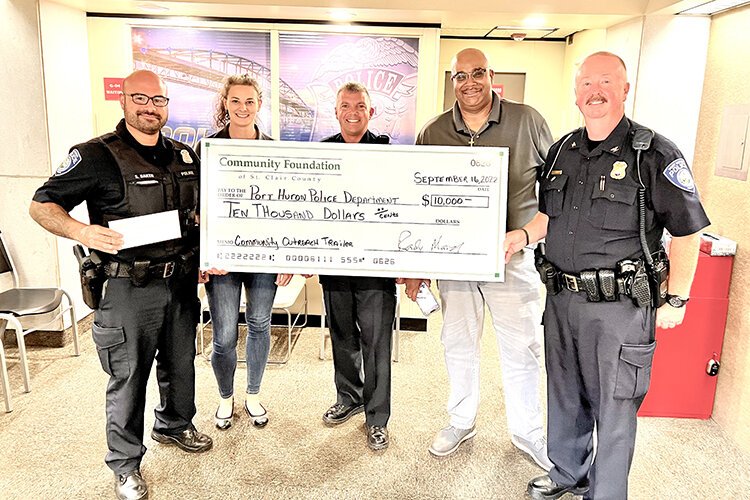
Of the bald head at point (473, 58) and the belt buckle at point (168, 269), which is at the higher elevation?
the bald head at point (473, 58)

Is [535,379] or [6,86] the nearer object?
[535,379]

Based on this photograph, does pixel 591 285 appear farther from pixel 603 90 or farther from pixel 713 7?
pixel 713 7

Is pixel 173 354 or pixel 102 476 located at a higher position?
pixel 173 354

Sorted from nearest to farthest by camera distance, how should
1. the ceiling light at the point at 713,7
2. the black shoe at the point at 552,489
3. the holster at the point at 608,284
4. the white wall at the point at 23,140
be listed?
the holster at the point at 608,284
the black shoe at the point at 552,489
the ceiling light at the point at 713,7
the white wall at the point at 23,140

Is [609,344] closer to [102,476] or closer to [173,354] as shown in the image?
[173,354]

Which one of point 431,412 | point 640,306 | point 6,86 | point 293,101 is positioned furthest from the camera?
point 293,101

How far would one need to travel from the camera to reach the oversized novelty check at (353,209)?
→ 2.47 m

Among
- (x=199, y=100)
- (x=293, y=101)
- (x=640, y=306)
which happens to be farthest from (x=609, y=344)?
(x=199, y=100)

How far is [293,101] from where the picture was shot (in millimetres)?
4391

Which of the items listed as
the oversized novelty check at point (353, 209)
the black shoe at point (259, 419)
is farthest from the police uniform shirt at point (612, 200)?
the black shoe at point (259, 419)

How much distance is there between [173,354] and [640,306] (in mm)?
1933

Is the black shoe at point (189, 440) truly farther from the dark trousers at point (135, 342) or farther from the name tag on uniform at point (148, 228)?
the name tag on uniform at point (148, 228)

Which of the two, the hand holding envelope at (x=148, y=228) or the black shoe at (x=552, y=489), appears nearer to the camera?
the hand holding envelope at (x=148, y=228)

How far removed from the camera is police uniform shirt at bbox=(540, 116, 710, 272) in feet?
6.70
